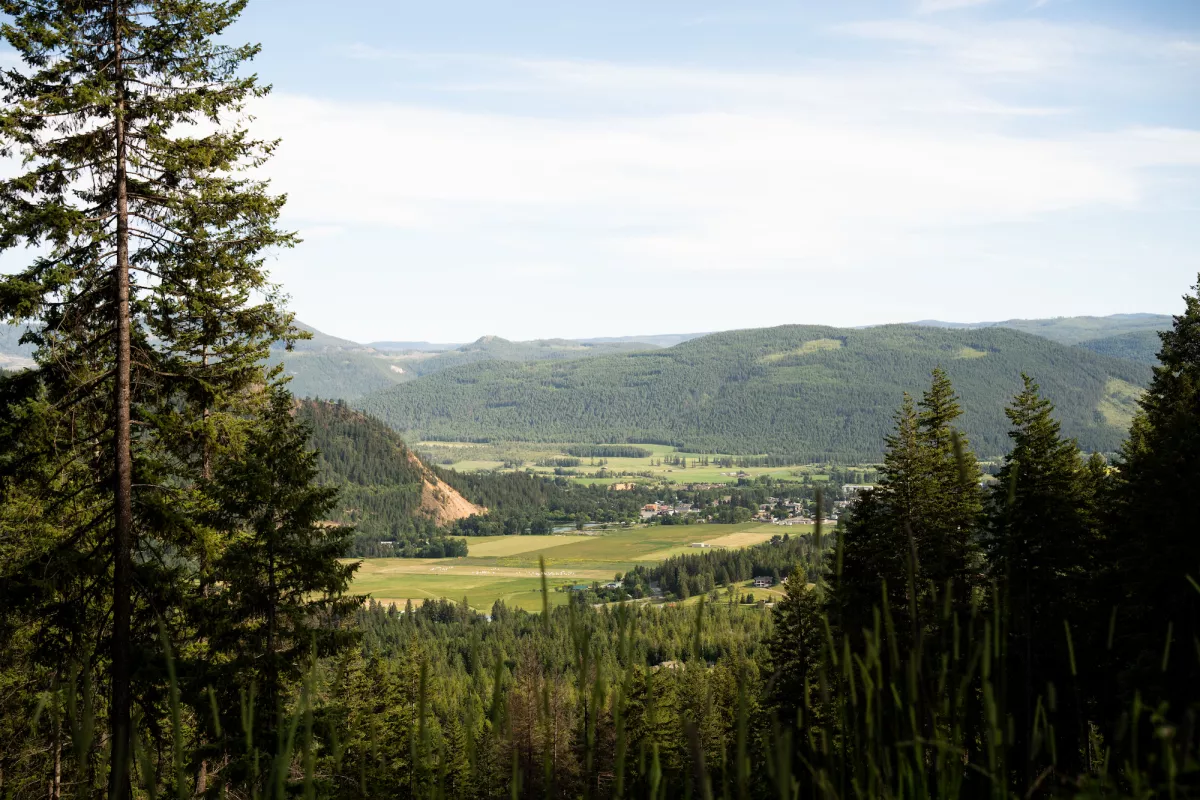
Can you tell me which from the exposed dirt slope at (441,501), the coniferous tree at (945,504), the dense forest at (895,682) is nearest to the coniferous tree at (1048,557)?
the dense forest at (895,682)

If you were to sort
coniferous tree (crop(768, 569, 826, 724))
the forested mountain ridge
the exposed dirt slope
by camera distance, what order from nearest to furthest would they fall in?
coniferous tree (crop(768, 569, 826, 724)) → the forested mountain ridge → the exposed dirt slope

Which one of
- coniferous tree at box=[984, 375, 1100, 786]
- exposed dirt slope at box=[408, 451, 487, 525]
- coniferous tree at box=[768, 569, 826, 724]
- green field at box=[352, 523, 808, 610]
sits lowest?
green field at box=[352, 523, 808, 610]

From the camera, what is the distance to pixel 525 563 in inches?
5202

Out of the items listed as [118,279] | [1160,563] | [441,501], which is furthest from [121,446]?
[441,501]

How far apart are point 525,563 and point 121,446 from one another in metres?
123

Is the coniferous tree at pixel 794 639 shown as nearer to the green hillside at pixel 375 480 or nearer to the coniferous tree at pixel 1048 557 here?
the coniferous tree at pixel 1048 557

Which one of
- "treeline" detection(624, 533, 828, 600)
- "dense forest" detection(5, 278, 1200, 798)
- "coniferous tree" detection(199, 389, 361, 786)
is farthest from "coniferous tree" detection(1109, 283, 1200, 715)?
"treeline" detection(624, 533, 828, 600)

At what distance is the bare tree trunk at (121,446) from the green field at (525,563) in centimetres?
8404

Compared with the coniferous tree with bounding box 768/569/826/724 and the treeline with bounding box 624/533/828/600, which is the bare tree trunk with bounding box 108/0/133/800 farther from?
the treeline with bounding box 624/533/828/600

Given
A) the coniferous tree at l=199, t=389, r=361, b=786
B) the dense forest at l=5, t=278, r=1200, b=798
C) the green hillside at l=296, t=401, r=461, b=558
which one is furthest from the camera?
the green hillside at l=296, t=401, r=461, b=558

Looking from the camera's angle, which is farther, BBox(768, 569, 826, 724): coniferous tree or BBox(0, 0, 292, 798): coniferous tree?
BBox(768, 569, 826, 724): coniferous tree

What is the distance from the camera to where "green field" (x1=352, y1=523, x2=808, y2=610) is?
108 m

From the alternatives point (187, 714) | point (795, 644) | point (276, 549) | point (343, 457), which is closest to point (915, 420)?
point (795, 644)

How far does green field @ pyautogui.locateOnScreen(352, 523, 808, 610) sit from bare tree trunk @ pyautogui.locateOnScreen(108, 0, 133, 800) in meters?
84.0
